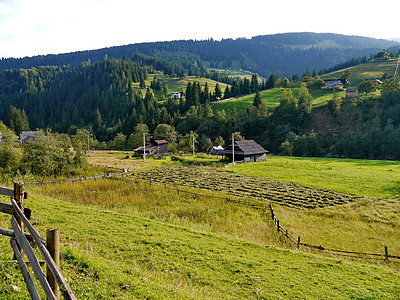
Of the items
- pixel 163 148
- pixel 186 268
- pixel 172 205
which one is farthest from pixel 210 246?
pixel 163 148

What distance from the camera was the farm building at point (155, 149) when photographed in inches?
2869

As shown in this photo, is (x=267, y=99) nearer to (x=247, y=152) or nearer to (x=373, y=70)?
(x=247, y=152)

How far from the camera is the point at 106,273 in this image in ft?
23.4

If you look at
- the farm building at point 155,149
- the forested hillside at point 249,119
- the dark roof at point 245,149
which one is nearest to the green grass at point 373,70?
the forested hillside at point 249,119

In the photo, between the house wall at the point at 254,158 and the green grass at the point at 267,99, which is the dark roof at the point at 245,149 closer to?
the house wall at the point at 254,158

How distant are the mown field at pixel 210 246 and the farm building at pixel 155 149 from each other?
153 feet

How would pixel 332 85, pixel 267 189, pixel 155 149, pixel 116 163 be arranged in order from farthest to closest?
1. pixel 332 85
2. pixel 155 149
3. pixel 116 163
4. pixel 267 189

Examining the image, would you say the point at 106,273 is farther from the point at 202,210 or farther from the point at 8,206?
the point at 202,210

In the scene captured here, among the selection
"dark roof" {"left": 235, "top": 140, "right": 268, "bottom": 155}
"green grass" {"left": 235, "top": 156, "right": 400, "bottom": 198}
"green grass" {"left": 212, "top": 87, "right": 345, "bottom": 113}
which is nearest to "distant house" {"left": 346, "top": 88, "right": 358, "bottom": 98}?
"green grass" {"left": 212, "top": 87, "right": 345, "bottom": 113}

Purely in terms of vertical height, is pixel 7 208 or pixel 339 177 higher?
pixel 7 208

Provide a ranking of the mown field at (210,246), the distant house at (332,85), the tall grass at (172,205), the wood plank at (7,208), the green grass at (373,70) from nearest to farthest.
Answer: the wood plank at (7,208)
the mown field at (210,246)
the tall grass at (172,205)
the distant house at (332,85)
the green grass at (373,70)

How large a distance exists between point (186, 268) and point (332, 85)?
125831 mm

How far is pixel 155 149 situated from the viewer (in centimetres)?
7600

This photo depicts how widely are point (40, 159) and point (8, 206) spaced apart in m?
32.6
